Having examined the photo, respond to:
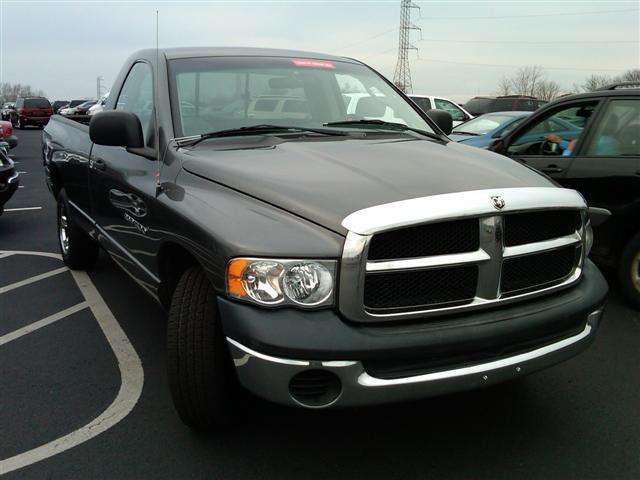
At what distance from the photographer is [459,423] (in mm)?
2945

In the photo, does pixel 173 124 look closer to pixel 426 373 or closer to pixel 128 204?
pixel 128 204

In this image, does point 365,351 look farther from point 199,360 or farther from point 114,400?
point 114,400

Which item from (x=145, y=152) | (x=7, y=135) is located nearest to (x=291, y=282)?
(x=145, y=152)

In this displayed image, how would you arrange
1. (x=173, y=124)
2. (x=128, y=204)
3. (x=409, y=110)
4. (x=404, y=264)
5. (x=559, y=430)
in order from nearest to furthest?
(x=404, y=264), (x=559, y=430), (x=173, y=124), (x=128, y=204), (x=409, y=110)

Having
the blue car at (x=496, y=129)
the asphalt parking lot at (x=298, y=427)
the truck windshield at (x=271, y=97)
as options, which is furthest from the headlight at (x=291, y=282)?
the blue car at (x=496, y=129)

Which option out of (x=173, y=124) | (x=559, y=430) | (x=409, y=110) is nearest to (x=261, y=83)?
(x=173, y=124)

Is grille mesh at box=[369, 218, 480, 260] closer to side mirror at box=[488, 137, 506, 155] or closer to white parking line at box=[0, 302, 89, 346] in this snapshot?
white parking line at box=[0, 302, 89, 346]

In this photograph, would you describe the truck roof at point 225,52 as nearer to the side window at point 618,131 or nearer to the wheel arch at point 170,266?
the wheel arch at point 170,266

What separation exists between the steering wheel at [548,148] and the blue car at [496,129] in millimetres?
98

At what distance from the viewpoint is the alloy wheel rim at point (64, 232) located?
5.65 metres

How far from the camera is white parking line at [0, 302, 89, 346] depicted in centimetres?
408

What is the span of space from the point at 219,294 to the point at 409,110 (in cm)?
229

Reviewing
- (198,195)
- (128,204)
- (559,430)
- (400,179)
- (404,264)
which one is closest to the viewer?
(404,264)

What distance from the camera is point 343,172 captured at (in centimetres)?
260
